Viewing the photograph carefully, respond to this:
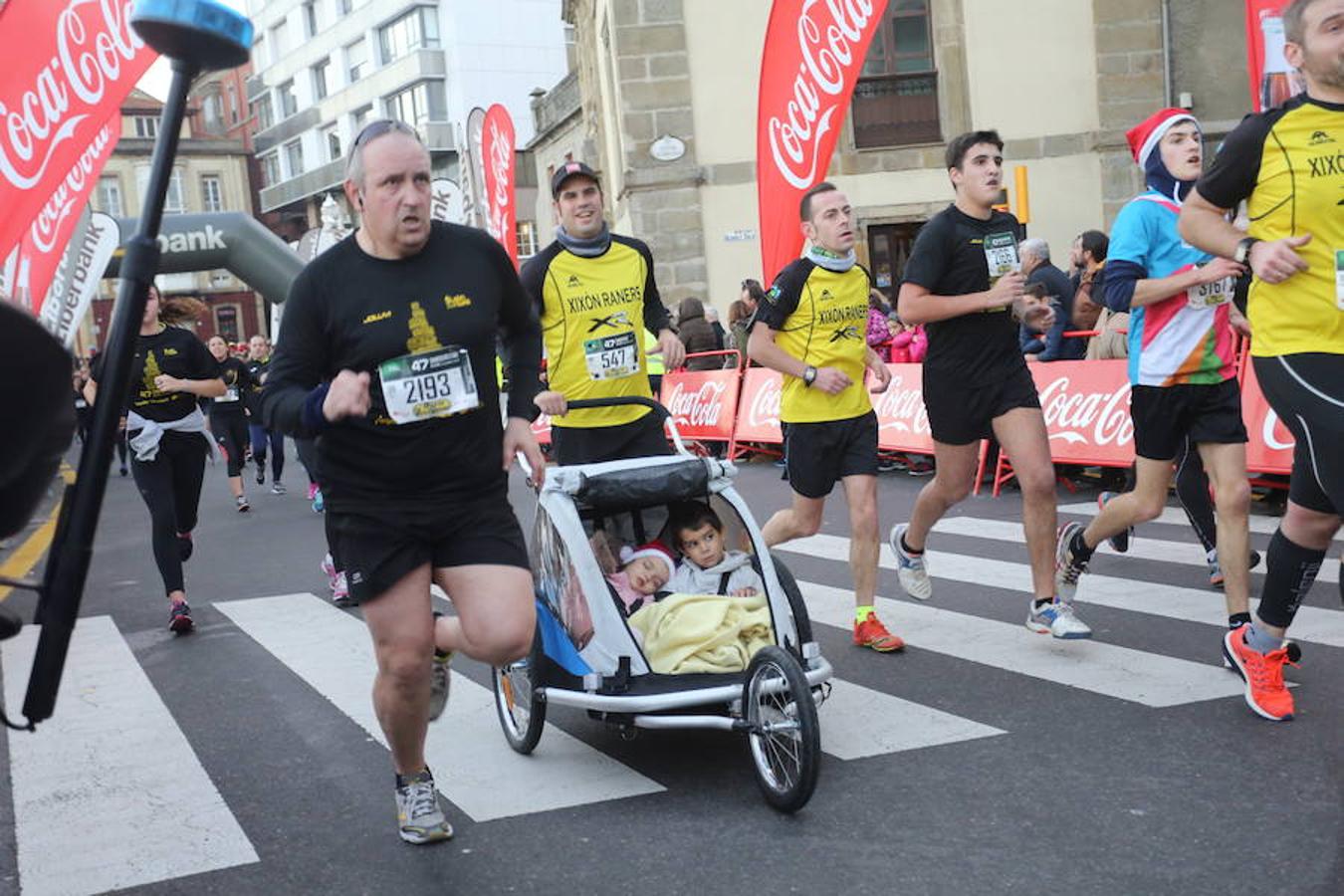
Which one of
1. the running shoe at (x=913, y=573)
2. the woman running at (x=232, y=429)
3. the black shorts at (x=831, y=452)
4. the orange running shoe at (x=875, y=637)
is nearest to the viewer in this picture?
the orange running shoe at (x=875, y=637)

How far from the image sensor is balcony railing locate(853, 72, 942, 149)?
25562 millimetres

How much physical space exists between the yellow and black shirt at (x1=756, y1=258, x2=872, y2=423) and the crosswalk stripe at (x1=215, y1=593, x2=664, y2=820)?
180cm

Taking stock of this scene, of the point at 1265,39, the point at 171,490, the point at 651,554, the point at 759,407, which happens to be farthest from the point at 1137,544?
the point at 759,407

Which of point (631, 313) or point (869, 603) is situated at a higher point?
point (631, 313)

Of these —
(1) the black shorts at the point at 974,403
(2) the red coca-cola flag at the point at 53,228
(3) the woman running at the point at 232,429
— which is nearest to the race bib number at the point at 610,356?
(1) the black shorts at the point at 974,403

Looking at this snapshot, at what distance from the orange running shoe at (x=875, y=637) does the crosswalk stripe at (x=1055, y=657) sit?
0.16 meters

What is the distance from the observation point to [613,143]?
28.5 meters

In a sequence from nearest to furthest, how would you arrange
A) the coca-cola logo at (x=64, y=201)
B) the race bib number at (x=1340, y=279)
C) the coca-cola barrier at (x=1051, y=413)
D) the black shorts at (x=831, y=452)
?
the race bib number at (x=1340, y=279) → the black shorts at (x=831, y=452) → the coca-cola logo at (x=64, y=201) → the coca-cola barrier at (x=1051, y=413)

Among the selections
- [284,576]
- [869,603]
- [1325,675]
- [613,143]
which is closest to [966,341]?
[869,603]

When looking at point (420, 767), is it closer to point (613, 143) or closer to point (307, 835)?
point (307, 835)

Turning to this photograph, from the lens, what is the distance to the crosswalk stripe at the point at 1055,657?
207 inches

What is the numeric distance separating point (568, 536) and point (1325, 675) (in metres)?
2.74

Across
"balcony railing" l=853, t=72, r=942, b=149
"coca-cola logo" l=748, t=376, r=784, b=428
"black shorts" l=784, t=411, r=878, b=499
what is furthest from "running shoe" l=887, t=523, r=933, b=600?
"balcony railing" l=853, t=72, r=942, b=149

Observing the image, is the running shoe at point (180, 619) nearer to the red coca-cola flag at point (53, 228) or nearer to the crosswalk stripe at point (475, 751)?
the crosswalk stripe at point (475, 751)
